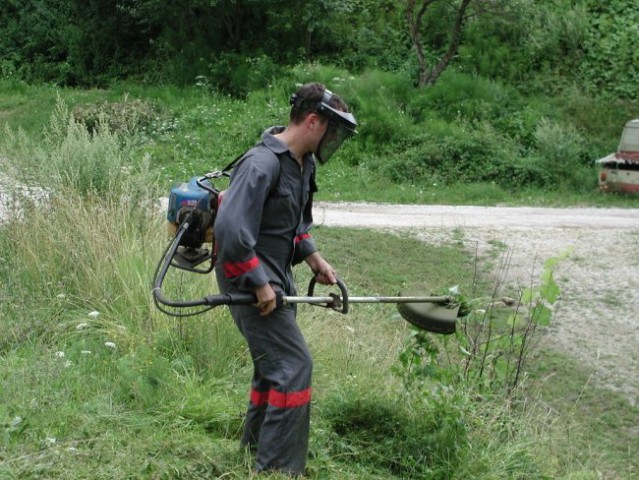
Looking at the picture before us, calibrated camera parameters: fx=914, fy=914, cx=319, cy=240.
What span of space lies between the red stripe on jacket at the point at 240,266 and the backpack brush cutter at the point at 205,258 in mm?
113

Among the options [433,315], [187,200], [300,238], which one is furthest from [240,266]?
[433,315]

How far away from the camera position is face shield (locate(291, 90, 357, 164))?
170 inches

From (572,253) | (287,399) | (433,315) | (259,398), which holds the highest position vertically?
(433,315)

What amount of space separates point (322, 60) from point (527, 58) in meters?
4.77

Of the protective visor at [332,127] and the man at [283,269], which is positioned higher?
the protective visor at [332,127]

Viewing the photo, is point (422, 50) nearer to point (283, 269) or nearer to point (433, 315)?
point (433, 315)

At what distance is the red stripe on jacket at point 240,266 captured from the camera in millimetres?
4078

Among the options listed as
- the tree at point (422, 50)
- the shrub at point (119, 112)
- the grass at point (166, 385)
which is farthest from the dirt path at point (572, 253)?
the tree at point (422, 50)

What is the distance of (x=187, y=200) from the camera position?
14.9 ft

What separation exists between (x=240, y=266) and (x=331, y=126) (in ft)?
2.73

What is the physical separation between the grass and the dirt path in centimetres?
60

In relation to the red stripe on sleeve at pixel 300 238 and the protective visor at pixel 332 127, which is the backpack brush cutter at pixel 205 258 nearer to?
the red stripe on sleeve at pixel 300 238

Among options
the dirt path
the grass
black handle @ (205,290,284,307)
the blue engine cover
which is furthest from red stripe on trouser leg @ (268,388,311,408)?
the dirt path

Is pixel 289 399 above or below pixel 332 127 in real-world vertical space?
below
